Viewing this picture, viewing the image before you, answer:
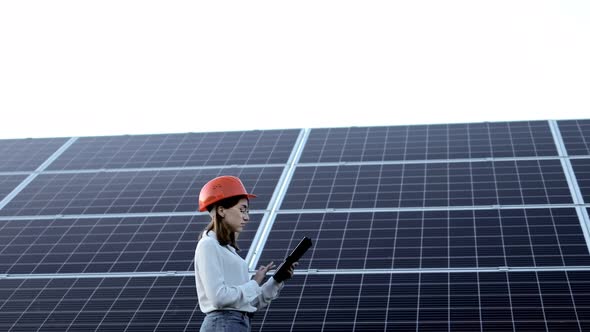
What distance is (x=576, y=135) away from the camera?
17172 millimetres

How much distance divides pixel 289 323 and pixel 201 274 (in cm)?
504

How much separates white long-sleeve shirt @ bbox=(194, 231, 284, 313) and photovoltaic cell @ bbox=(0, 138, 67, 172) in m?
11.6

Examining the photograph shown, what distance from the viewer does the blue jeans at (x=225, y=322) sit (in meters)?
7.12

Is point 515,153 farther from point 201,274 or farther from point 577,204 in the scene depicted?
point 201,274

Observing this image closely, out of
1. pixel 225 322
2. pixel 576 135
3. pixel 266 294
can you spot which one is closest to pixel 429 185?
pixel 576 135

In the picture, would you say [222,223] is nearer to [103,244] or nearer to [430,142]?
[103,244]

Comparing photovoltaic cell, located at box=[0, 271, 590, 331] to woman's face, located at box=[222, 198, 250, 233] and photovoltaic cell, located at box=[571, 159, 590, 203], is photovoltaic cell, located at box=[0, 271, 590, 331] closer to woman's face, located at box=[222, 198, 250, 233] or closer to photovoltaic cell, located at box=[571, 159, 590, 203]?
photovoltaic cell, located at box=[571, 159, 590, 203]

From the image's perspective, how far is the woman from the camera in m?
7.12

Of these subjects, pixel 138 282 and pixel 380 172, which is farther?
pixel 380 172

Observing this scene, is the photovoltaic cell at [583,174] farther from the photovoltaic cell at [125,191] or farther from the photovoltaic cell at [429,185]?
the photovoltaic cell at [125,191]

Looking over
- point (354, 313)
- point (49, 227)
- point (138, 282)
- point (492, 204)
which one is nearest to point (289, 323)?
point (354, 313)

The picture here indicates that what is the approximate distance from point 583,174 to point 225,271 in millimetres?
9235

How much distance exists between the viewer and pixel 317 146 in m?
17.8

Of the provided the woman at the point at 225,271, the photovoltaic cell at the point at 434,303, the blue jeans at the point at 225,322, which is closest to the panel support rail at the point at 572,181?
the photovoltaic cell at the point at 434,303
